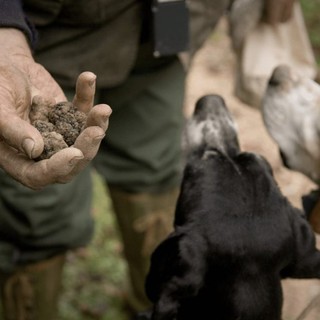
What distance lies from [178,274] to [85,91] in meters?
0.48

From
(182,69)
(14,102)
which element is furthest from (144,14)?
(14,102)

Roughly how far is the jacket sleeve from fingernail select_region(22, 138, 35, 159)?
475 millimetres

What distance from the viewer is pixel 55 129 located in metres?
1.68

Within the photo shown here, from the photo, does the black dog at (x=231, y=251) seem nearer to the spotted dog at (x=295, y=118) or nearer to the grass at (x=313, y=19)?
the spotted dog at (x=295, y=118)

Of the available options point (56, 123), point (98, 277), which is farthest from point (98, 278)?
point (56, 123)

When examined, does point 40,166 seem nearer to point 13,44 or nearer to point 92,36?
point 13,44

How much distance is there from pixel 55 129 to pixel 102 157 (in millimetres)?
1142

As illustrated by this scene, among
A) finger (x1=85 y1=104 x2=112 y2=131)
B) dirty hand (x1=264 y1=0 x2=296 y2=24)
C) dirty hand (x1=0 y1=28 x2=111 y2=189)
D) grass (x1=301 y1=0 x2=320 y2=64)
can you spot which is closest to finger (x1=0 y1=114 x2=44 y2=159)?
dirty hand (x1=0 y1=28 x2=111 y2=189)

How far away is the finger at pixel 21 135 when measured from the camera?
1556 mm

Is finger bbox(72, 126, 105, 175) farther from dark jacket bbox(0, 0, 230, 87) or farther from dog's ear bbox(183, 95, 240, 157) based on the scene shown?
dark jacket bbox(0, 0, 230, 87)

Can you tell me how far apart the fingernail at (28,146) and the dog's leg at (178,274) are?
46cm

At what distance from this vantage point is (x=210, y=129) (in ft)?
7.09

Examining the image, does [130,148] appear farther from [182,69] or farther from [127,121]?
[182,69]

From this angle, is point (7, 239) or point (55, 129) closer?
point (55, 129)
